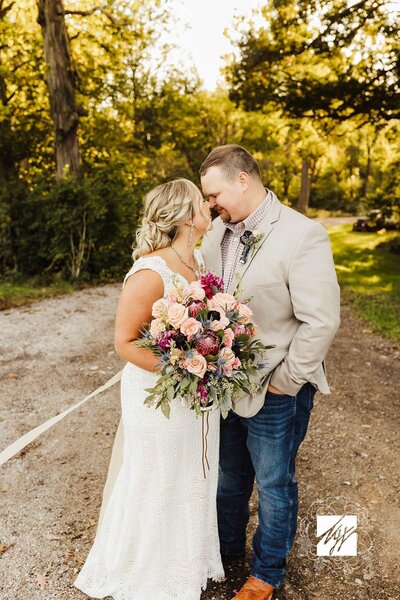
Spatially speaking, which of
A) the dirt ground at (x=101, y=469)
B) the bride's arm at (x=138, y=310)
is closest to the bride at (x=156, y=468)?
the bride's arm at (x=138, y=310)

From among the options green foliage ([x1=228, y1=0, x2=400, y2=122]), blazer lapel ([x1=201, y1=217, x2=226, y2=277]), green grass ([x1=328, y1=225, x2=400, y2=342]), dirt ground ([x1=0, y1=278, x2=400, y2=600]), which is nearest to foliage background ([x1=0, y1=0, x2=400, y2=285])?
green foliage ([x1=228, y1=0, x2=400, y2=122])

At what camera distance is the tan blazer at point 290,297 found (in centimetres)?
241

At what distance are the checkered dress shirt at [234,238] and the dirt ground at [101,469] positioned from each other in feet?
6.06

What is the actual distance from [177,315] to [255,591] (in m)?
1.73

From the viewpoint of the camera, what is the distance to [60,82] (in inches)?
468

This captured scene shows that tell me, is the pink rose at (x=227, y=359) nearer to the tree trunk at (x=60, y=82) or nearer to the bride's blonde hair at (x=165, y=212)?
the bride's blonde hair at (x=165, y=212)

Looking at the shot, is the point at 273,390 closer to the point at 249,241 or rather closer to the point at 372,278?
the point at 249,241

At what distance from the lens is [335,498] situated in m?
3.83

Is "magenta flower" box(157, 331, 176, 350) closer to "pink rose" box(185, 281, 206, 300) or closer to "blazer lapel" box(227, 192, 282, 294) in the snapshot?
"pink rose" box(185, 281, 206, 300)

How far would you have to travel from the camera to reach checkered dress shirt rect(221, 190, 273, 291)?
2.67 meters

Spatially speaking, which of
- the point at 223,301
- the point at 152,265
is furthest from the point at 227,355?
the point at 152,265

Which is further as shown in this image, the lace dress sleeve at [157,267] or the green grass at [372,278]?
the green grass at [372,278]

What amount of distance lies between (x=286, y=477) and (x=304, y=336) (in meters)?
0.80

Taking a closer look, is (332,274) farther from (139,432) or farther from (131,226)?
(131,226)
